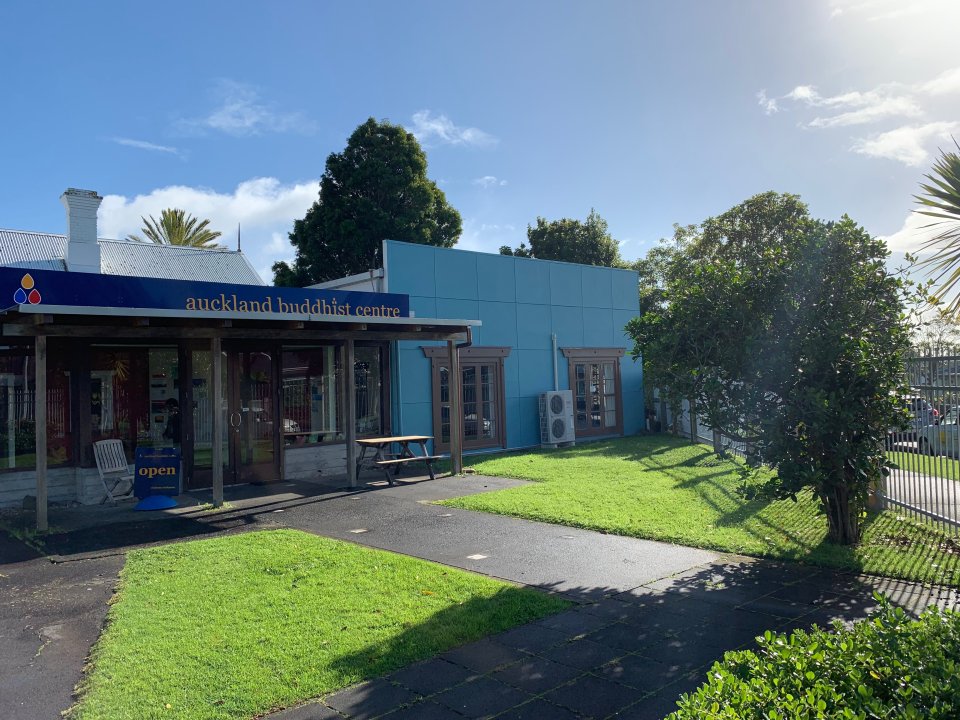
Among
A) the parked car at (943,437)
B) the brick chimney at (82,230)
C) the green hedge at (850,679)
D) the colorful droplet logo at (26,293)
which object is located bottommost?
the green hedge at (850,679)

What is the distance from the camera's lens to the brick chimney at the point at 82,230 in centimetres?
1509

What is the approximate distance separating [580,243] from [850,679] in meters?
36.8

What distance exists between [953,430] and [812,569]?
194cm

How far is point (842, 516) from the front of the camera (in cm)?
726

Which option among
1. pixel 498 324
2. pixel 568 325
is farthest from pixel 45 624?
pixel 568 325

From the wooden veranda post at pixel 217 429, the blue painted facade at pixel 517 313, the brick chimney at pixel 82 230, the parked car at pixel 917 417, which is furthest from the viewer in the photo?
the blue painted facade at pixel 517 313

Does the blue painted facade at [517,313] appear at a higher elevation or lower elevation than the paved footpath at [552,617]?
higher

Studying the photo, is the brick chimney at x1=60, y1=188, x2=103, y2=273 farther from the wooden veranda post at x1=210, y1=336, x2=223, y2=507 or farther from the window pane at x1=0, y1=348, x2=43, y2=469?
the wooden veranda post at x1=210, y1=336, x2=223, y2=507

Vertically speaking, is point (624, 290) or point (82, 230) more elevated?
point (82, 230)

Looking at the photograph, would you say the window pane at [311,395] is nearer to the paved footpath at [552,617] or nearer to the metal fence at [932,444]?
the paved footpath at [552,617]

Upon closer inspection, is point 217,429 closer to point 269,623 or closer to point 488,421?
point 269,623

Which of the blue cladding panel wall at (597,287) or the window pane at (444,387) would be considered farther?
the blue cladding panel wall at (597,287)

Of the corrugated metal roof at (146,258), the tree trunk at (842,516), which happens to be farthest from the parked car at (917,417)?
the corrugated metal roof at (146,258)

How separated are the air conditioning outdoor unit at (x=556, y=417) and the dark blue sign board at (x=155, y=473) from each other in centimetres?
976
